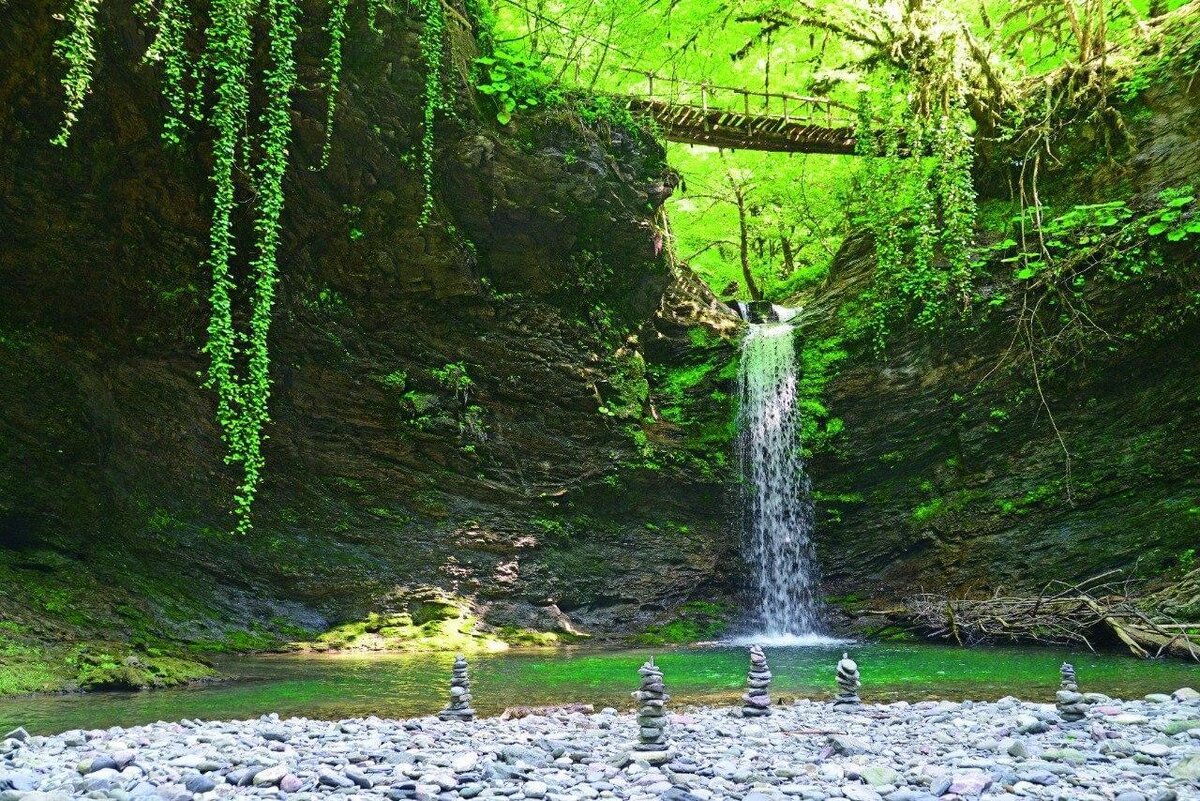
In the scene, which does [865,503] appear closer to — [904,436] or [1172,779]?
[904,436]

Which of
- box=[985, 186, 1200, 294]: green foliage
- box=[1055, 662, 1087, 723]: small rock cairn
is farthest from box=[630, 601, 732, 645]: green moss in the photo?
box=[1055, 662, 1087, 723]: small rock cairn

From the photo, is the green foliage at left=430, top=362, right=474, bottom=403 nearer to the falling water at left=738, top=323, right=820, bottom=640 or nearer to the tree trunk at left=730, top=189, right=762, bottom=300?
the falling water at left=738, top=323, right=820, bottom=640

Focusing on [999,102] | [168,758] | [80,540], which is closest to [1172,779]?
[168,758]

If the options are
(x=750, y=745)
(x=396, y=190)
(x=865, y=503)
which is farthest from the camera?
(x=865, y=503)

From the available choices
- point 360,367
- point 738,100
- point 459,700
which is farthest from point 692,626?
point 738,100

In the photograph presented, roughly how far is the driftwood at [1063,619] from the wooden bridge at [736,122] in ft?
25.4

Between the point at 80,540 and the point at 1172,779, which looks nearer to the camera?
the point at 1172,779

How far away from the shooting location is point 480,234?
11.4 meters

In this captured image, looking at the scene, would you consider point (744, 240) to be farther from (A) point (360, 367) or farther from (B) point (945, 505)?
(A) point (360, 367)

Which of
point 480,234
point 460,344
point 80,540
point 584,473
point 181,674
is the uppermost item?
point 480,234

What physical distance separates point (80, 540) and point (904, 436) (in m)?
10.8

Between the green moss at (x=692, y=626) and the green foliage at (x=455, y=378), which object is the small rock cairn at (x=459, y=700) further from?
the green foliage at (x=455, y=378)

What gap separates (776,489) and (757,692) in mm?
8298

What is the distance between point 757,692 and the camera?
187 inches
